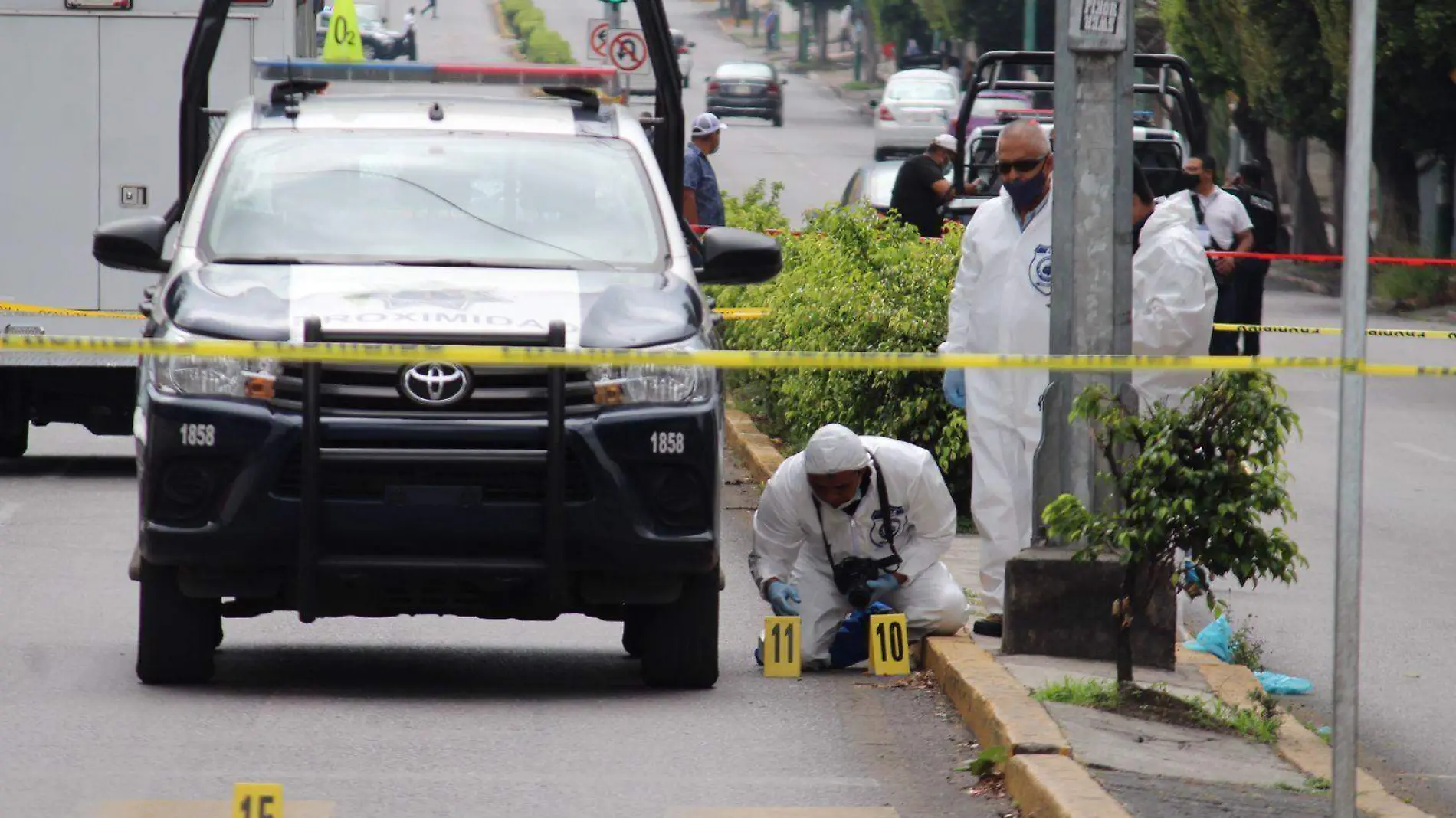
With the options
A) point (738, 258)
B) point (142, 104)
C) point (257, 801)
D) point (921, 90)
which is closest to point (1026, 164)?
point (738, 258)

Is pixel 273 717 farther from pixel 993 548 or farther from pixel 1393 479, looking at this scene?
pixel 1393 479

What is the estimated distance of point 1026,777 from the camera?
6.32m

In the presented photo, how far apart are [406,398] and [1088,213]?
2428mm

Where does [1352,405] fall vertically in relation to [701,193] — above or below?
below

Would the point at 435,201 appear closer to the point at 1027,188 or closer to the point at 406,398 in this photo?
the point at 406,398

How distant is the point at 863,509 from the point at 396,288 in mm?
1953

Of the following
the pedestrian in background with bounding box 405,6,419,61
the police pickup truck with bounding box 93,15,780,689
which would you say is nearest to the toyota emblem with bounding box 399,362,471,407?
the police pickup truck with bounding box 93,15,780,689

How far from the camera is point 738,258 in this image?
8.08 meters

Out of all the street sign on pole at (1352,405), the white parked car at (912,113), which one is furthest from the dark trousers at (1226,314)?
the white parked car at (912,113)

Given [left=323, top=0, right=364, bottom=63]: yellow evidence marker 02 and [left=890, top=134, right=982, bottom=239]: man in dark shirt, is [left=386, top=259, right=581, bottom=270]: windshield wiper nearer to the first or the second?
[left=323, top=0, right=364, bottom=63]: yellow evidence marker 02

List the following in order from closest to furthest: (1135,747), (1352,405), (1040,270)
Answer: (1352,405), (1135,747), (1040,270)

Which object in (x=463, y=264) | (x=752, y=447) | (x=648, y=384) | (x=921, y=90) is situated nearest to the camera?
(x=648, y=384)

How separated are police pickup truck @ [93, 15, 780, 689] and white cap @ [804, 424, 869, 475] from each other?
2.11ft

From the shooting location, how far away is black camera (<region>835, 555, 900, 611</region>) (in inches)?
333
